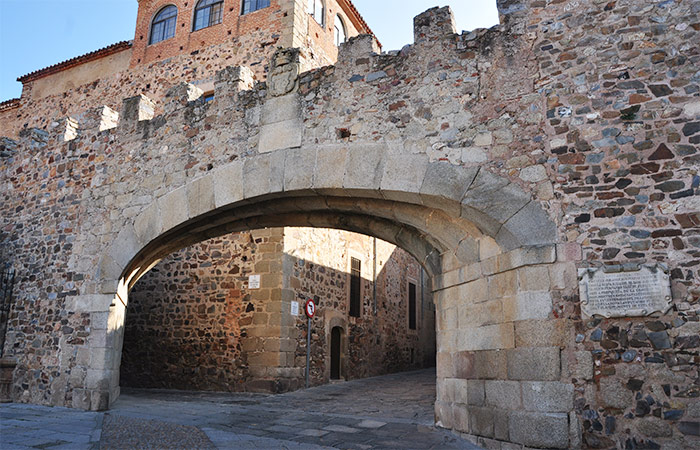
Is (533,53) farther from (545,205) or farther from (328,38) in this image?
(328,38)

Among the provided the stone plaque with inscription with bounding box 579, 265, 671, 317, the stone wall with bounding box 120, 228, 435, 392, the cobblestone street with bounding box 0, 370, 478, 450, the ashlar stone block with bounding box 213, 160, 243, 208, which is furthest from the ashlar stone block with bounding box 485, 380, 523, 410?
the stone wall with bounding box 120, 228, 435, 392

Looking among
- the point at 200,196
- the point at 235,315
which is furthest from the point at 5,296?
the point at 200,196

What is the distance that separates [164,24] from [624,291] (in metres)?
13.3

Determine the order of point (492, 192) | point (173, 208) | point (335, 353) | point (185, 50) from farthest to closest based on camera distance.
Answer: point (185, 50)
point (335, 353)
point (173, 208)
point (492, 192)

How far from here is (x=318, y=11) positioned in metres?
13.2

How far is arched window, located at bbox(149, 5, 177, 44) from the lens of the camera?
1378cm

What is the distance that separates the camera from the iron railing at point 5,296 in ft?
26.6

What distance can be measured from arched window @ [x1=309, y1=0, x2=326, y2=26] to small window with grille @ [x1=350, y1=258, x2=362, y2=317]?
596cm

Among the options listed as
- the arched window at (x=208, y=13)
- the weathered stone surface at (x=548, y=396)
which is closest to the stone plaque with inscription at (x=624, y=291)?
the weathered stone surface at (x=548, y=396)

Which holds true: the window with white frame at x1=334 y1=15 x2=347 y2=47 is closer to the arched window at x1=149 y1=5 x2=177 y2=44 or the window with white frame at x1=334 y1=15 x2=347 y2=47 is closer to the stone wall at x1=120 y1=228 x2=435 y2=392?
the arched window at x1=149 y1=5 x2=177 y2=44

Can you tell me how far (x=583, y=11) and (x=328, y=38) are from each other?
9274 millimetres

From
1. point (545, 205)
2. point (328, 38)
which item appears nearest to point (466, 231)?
point (545, 205)

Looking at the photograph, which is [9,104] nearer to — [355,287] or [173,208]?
[355,287]

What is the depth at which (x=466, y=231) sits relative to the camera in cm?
528
